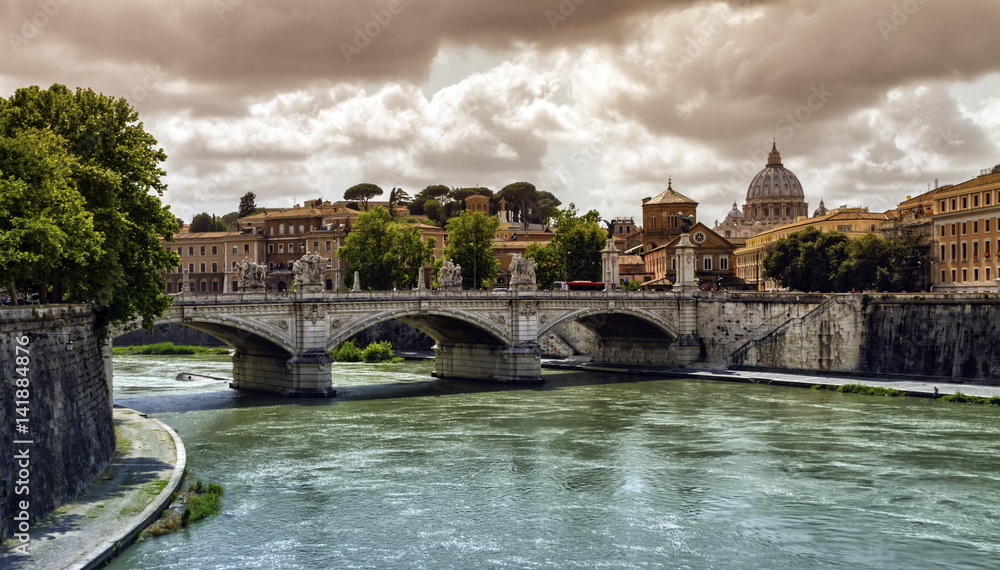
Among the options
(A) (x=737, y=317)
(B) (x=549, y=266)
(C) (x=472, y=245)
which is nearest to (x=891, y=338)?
(A) (x=737, y=317)

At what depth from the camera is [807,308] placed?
49.4 metres

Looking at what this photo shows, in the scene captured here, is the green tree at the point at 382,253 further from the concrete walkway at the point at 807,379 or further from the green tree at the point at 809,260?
the green tree at the point at 809,260

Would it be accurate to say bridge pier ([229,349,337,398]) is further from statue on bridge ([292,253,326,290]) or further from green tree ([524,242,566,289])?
green tree ([524,242,566,289])

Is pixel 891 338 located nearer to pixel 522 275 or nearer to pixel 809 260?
pixel 522 275

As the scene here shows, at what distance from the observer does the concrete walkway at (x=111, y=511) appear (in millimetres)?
16266

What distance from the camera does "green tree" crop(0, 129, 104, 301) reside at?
20.8 meters

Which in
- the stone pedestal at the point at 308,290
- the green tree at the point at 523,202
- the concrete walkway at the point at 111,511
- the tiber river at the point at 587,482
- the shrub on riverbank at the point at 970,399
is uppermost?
the green tree at the point at 523,202

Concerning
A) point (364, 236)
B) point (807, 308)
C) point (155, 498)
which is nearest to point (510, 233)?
point (364, 236)

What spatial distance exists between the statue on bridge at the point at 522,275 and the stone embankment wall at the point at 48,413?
25.7 meters

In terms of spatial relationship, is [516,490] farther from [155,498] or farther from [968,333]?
[968,333]

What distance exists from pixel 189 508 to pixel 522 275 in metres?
29.0

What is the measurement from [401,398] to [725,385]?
47.4 ft

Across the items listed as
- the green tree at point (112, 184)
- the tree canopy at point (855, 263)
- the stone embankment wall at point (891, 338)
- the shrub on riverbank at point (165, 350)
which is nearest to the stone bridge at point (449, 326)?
the stone embankment wall at point (891, 338)

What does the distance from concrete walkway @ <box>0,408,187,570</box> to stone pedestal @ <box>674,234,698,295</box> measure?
32.6 m
